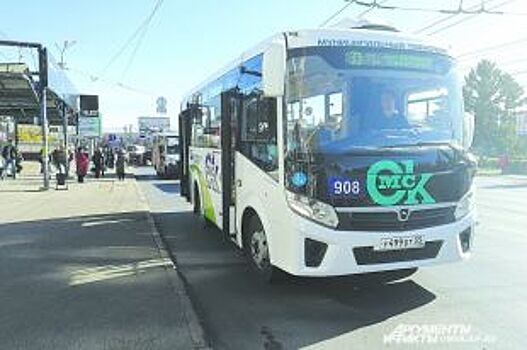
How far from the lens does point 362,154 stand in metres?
7.89

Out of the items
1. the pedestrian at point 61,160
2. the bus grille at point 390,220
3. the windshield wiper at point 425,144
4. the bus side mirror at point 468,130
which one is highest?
Answer: the bus side mirror at point 468,130

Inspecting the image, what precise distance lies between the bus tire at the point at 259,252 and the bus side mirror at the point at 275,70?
1.87 metres

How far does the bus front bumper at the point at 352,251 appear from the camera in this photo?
305 inches

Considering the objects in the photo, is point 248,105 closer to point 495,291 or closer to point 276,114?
point 276,114

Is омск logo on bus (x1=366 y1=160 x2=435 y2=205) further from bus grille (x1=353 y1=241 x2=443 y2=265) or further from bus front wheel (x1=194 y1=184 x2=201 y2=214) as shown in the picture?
bus front wheel (x1=194 y1=184 x2=201 y2=214)

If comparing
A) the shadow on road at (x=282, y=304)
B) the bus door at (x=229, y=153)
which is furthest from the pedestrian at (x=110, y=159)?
the shadow on road at (x=282, y=304)

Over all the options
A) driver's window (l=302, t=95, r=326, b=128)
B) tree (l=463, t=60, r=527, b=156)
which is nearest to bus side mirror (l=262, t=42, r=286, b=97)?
driver's window (l=302, t=95, r=326, b=128)

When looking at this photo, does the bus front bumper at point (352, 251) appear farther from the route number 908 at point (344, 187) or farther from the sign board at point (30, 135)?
the sign board at point (30, 135)

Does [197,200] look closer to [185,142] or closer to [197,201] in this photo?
[197,201]

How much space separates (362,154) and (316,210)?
76 cm

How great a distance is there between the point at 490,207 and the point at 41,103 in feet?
54.1

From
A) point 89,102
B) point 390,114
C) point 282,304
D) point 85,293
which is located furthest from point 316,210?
point 89,102

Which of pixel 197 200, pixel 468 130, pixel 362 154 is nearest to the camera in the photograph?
pixel 362 154

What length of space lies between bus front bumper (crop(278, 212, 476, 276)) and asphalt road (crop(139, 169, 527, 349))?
1.46ft
